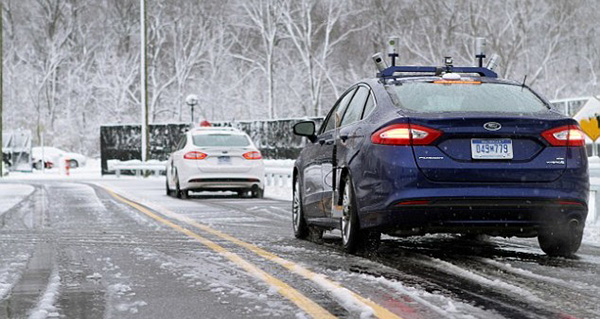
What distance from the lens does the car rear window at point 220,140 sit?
2095 cm

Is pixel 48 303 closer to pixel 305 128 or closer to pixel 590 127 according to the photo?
pixel 305 128

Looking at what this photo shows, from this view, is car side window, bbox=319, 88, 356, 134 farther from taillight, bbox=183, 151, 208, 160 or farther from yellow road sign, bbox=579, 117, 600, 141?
taillight, bbox=183, 151, 208, 160

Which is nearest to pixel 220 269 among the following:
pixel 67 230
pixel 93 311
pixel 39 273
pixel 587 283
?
pixel 39 273

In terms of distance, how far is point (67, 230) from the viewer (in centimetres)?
1170

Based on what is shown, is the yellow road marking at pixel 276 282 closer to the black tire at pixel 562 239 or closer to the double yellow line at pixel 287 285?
the double yellow line at pixel 287 285

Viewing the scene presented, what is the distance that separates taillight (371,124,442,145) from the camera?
754cm

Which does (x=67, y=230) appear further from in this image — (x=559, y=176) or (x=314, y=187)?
(x=559, y=176)

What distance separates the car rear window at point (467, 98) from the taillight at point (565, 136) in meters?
0.32

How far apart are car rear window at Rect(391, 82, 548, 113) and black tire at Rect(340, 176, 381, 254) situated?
0.86 meters

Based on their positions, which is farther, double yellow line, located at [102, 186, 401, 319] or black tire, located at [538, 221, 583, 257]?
black tire, located at [538, 221, 583, 257]

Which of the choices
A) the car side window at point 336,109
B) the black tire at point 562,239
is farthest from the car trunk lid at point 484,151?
the car side window at point 336,109

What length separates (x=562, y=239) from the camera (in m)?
8.22

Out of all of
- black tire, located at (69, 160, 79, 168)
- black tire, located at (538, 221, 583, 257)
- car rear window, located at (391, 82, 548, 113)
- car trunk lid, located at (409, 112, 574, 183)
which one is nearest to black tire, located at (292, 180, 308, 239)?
car rear window, located at (391, 82, 548, 113)

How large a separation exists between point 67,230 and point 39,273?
4357 mm
